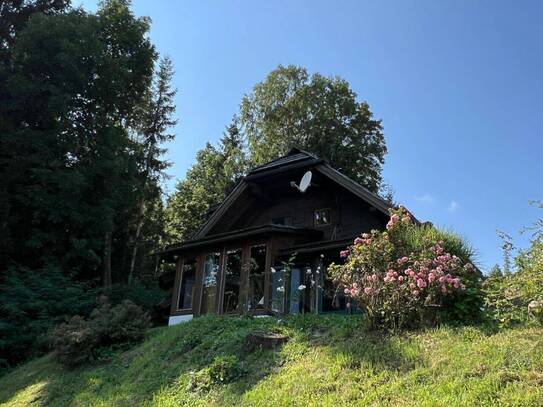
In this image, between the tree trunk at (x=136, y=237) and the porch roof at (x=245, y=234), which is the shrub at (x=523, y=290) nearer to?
the porch roof at (x=245, y=234)

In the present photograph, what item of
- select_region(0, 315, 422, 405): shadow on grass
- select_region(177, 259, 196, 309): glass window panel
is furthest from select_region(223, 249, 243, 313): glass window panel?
select_region(0, 315, 422, 405): shadow on grass

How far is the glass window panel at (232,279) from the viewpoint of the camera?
1442cm

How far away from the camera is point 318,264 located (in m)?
13.7

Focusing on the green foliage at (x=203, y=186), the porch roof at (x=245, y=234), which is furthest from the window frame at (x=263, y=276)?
the green foliage at (x=203, y=186)

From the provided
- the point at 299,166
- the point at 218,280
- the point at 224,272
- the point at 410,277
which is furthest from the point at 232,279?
the point at 410,277

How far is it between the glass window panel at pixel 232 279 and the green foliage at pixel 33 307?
4397 millimetres

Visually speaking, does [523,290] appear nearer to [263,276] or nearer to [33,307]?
[263,276]

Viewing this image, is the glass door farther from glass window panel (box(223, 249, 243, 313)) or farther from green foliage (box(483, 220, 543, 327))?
green foliage (box(483, 220, 543, 327))

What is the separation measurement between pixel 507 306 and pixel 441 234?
1.86m

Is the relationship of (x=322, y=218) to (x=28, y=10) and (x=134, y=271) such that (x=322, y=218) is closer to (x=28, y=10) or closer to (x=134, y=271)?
(x=134, y=271)

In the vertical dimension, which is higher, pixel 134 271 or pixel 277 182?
pixel 277 182

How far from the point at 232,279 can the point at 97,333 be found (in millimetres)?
5407

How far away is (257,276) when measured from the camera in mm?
13984

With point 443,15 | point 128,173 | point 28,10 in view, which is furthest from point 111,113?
point 443,15
